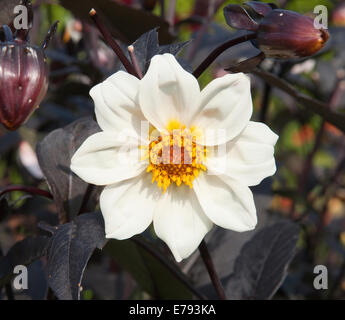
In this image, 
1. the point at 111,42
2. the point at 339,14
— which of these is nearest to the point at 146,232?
the point at 111,42

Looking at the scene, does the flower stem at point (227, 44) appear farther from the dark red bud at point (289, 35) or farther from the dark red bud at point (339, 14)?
the dark red bud at point (339, 14)

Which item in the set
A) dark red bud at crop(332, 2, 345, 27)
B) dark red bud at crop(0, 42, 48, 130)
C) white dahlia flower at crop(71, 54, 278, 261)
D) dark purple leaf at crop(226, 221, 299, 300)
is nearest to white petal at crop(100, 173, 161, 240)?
white dahlia flower at crop(71, 54, 278, 261)

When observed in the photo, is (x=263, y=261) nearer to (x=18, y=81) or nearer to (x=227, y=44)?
(x=227, y=44)

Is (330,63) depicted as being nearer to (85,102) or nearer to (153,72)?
(85,102)

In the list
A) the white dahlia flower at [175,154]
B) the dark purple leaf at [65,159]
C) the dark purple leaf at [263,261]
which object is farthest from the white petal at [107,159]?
the dark purple leaf at [263,261]

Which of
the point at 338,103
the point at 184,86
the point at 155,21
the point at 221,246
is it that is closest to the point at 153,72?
the point at 184,86

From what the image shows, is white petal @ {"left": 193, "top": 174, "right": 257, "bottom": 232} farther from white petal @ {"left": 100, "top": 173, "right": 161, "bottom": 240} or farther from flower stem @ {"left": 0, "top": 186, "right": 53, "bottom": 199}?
flower stem @ {"left": 0, "top": 186, "right": 53, "bottom": 199}
